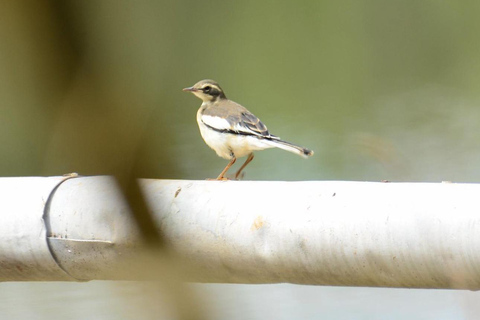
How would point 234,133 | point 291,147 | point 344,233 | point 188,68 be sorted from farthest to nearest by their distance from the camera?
point 234,133 < point 291,147 < point 344,233 < point 188,68

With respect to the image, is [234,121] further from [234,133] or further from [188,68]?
[188,68]

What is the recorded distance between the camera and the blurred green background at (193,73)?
31 centimetres

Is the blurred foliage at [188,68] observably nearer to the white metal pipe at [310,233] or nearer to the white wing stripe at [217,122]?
the white metal pipe at [310,233]

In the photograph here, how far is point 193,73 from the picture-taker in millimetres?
395

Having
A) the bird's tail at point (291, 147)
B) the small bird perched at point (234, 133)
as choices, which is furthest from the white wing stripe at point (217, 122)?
the bird's tail at point (291, 147)

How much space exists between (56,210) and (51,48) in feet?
2.32

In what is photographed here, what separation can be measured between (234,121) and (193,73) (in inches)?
102

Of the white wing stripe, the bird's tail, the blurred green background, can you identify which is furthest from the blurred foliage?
the white wing stripe

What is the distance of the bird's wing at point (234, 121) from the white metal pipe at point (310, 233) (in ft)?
6.27

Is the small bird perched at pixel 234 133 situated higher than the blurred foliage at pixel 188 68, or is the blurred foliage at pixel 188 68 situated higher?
the small bird perched at pixel 234 133

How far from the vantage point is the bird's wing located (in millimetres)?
2906

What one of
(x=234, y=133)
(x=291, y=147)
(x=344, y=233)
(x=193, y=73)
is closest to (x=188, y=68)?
(x=193, y=73)

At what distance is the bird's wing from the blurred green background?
212cm

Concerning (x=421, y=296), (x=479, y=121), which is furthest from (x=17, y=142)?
(x=479, y=121)
